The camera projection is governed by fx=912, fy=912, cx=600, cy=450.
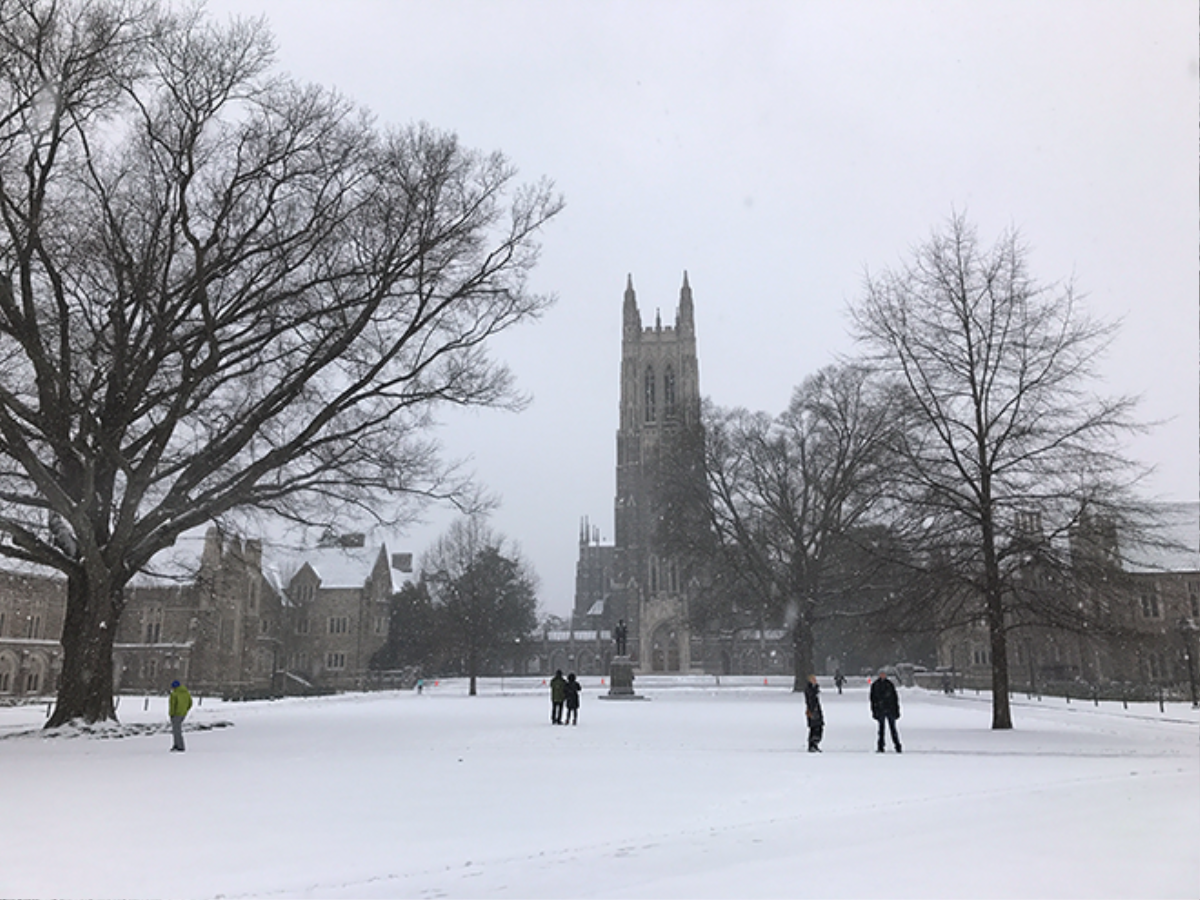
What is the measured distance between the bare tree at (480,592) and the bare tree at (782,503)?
2192 cm

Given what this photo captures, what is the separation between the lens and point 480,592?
6700 cm

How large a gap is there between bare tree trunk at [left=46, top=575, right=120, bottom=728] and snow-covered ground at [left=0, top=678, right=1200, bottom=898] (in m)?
1.98

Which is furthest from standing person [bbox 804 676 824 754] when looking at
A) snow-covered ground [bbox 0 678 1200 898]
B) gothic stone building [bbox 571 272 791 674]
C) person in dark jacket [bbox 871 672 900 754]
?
gothic stone building [bbox 571 272 791 674]

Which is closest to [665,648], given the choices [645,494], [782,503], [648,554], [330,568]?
[648,554]

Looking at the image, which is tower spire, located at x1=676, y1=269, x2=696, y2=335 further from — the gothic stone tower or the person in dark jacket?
the person in dark jacket

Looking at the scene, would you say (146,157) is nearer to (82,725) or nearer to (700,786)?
(82,725)

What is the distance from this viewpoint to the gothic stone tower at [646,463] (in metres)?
82.1

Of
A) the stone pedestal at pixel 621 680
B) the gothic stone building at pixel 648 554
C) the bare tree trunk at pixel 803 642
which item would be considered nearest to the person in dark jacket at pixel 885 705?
the stone pedestal at pixel 621 680

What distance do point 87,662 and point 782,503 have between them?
30375 millimetres

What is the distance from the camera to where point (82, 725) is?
18.8 metres

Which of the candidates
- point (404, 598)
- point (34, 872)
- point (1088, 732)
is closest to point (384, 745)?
point (34, 872)

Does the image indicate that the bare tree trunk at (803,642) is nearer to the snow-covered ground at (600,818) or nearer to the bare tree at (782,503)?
the bare tree at (782,503)

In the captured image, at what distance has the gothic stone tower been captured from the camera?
82062mm

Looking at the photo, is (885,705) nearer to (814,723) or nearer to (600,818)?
(814,723)
